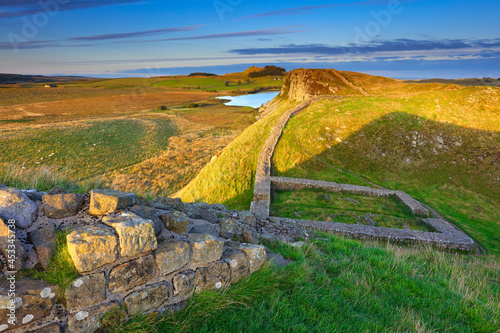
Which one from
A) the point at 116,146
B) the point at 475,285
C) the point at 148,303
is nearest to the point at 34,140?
the point at 116,146

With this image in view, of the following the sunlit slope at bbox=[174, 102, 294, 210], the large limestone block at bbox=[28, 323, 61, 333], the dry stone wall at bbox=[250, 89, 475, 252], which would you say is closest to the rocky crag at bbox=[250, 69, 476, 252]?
the dry stone wall at bbox=[250, 89, 475, 252]

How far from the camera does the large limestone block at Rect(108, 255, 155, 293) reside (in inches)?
108

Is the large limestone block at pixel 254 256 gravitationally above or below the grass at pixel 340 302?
above

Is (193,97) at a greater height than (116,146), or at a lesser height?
Answer: greater

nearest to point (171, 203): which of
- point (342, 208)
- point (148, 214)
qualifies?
point (148, 214)

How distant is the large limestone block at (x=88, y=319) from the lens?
252 cm

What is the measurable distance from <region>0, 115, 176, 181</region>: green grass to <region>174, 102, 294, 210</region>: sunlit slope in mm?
11818

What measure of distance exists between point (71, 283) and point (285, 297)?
2514 millimetres

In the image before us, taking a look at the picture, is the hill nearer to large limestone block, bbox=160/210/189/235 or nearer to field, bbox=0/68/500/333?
field, bbox=0/68/500/333

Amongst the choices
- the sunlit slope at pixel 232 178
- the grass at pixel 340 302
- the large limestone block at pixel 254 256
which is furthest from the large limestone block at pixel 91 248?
the sunlit slope at pixel 232 178

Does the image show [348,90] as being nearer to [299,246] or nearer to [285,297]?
[299,246]

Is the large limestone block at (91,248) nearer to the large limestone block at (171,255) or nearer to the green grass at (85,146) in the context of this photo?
the large limestone block at (171,255)

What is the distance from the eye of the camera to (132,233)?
2.86 metres

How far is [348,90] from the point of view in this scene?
2512cm
